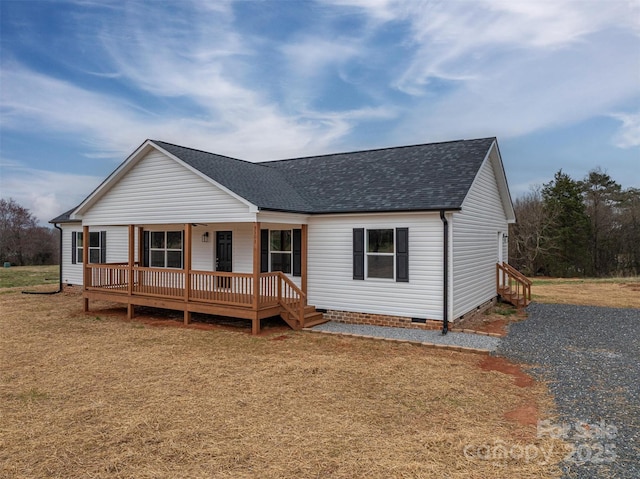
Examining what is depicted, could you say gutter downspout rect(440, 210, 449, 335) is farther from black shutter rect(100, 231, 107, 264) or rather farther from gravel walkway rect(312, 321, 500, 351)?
black shutter rect(100, 231, 107, 264)

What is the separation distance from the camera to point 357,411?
528cm

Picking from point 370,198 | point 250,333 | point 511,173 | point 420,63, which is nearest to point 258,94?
point 420,63

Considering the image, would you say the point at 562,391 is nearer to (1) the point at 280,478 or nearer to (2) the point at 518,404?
(2) the point at 518,404

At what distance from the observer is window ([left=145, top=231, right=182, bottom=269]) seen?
14.4 m

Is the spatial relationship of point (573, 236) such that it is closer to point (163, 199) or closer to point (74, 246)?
point (163, 199)

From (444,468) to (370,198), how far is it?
26.4ft

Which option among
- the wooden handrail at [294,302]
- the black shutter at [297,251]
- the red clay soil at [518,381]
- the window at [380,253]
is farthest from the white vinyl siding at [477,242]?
the black shutter at [297,251]

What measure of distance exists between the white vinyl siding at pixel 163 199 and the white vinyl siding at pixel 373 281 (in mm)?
2555

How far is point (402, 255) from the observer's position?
33.6 feet

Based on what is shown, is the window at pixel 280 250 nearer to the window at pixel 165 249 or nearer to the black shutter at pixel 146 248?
the window at pixel 165 249

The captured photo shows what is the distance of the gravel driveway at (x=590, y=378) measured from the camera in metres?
4.06

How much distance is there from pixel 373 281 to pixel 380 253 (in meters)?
0.79

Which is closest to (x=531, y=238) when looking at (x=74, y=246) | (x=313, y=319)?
(x=313, y=319)

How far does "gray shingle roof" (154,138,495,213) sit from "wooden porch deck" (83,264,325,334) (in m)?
2.30
